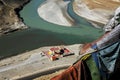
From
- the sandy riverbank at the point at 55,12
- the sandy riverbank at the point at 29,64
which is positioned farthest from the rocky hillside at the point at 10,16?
the sandy riverbank at the point at 29,64

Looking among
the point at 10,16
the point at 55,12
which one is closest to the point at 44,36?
the point at 10,16

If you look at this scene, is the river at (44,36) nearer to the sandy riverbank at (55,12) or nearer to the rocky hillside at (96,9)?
the sandy riverbank at (55,12)

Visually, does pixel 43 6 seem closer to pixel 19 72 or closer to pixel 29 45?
pixel 29 45

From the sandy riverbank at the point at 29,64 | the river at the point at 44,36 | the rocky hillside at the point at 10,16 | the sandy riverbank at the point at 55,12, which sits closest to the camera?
the sandy riverbank at the point at 29,64

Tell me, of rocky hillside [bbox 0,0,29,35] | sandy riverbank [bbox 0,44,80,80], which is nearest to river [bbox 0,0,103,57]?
rocky hillside [bbox 0,0,29,35]

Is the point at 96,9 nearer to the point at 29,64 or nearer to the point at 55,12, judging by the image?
the point at 55,12

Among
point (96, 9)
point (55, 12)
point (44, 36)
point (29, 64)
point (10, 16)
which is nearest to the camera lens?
point (29, 64)
